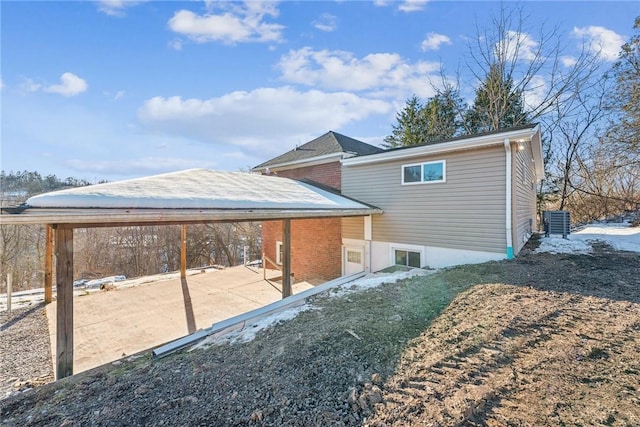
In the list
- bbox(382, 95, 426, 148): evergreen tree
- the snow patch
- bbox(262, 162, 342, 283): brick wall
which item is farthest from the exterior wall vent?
the snow patch

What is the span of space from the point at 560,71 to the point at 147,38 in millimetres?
20591

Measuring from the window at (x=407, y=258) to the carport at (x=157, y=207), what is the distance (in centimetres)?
145

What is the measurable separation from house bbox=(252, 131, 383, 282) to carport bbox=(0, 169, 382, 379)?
6.89 feet

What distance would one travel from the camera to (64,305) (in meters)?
3.66

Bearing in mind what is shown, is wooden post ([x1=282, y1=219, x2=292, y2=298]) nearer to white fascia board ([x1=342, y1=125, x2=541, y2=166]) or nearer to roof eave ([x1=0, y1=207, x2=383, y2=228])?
roof eave ([x1=0, y1=207, x2=383, y2=228])

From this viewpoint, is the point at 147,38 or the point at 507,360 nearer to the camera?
the point at 507,360

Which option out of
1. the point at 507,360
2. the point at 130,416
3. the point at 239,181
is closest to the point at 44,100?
the point at 239,181

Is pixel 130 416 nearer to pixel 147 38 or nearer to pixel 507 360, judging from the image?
pixel 507 360

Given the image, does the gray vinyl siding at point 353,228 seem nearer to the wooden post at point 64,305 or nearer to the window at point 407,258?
the window at point 407,258

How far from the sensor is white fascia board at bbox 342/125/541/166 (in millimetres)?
6362

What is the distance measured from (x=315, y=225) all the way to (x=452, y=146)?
233 inches

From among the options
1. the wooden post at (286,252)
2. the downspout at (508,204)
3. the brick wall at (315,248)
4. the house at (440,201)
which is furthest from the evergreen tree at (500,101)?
the wooden post at (286,252)

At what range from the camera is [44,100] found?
258 inches

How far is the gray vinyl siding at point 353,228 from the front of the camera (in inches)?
384
